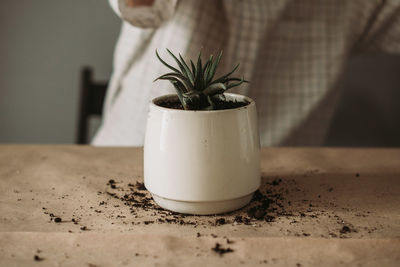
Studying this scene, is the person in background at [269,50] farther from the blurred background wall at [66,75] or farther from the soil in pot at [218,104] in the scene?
the soil in pot at [218,104]

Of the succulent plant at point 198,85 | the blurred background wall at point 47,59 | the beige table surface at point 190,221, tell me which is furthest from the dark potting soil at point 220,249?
the blurred background wall at point 47,59

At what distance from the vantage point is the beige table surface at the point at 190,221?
21.7 inches

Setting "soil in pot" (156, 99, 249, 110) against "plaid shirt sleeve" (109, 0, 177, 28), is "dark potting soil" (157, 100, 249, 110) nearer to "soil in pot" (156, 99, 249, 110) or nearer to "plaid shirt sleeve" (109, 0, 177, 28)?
"soil in pot" (156, 99, 249, 110)

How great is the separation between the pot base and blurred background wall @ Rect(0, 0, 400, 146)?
123cm

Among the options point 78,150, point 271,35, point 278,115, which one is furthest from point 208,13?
point 78,150

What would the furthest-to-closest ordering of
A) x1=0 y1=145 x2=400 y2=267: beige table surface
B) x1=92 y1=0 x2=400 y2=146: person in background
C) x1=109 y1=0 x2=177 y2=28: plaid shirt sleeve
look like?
x1=92 y1=0 x2=400 y2=146: person in background → x1=109 y1=0 x2=177 y2=28: plaid shirt sleeve → x1=0 y1=145 x2=400 y2=267: beige table surface

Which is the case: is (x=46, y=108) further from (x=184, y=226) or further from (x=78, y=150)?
(x=184, y=226)

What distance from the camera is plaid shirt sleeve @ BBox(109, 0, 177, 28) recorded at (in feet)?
3.45

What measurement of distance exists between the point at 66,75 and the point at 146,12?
821 millimetres

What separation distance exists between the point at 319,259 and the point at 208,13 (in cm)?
79

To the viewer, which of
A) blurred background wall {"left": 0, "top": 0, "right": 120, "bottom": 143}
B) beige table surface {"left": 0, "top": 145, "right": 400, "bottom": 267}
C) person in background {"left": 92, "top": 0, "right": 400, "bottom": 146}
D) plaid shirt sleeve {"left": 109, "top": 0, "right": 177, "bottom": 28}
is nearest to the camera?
beige table surface {"left": 0, "top": 145, "right": 400, "bottom": 267}

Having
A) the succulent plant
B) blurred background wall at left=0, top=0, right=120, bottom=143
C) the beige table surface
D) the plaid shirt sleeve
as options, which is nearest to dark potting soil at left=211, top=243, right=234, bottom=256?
the beige table surface

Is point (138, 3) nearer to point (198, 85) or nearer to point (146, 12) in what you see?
point (146, 12)

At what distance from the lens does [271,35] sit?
1.29m
